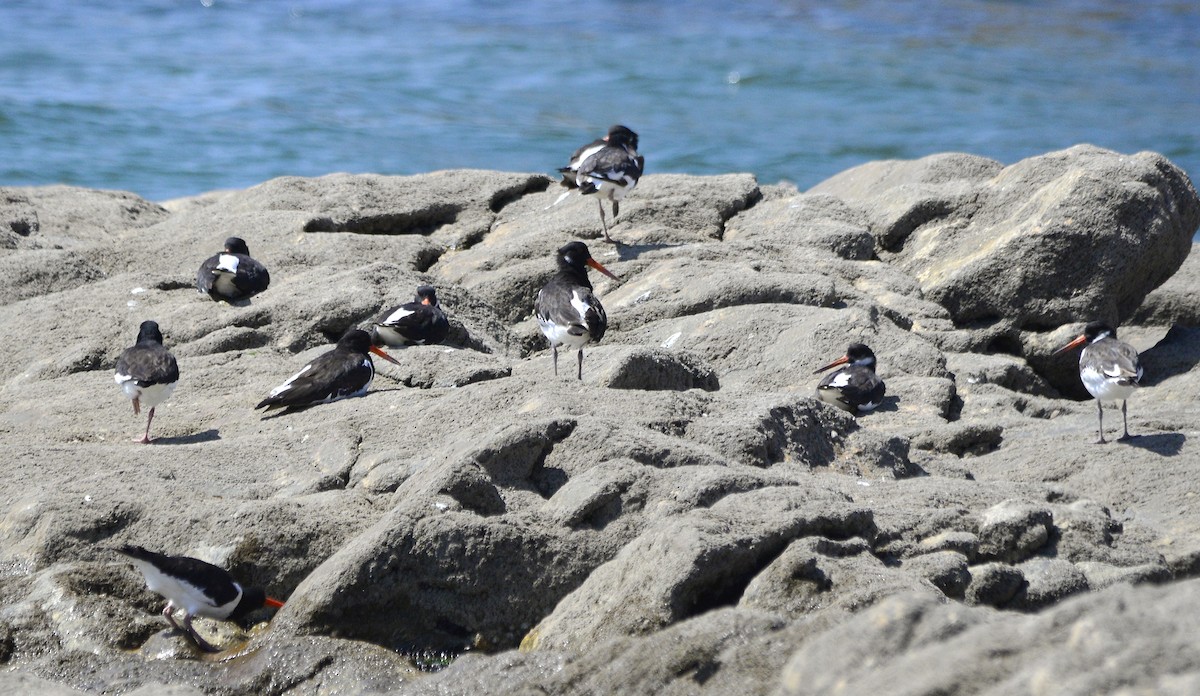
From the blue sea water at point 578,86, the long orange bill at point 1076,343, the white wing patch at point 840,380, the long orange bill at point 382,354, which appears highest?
the long orange bill at point 382,354

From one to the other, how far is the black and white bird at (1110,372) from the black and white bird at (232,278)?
19.6 feet

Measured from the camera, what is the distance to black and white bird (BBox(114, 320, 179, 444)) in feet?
26.7

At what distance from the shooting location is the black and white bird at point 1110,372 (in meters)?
8.91

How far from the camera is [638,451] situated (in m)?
6.52

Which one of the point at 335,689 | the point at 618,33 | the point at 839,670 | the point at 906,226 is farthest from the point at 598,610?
the point at 618,33

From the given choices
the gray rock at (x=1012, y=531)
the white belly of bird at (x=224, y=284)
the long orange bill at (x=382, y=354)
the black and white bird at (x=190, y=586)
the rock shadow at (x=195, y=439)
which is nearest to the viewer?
the black and white bird at (x=190, y=586)

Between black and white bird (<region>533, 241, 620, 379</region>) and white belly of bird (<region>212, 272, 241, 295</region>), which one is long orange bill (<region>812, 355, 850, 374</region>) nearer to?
black and white bird (<region>533, 241, 620, 379</region>)

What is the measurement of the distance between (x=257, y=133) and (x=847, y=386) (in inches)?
1028

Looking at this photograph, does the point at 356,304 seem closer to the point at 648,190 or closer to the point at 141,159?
the point at 648,190

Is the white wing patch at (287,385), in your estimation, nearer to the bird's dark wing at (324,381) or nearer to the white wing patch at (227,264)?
the bird's dark wing at (324,381)

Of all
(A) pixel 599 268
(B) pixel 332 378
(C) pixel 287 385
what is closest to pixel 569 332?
(B) pixel 332 378

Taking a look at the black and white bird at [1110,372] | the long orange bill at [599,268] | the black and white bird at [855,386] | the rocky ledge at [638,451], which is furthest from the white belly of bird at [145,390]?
the black and white bird at [1110,372]

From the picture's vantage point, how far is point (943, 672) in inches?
139

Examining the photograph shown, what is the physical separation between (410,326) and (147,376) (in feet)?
6.35
